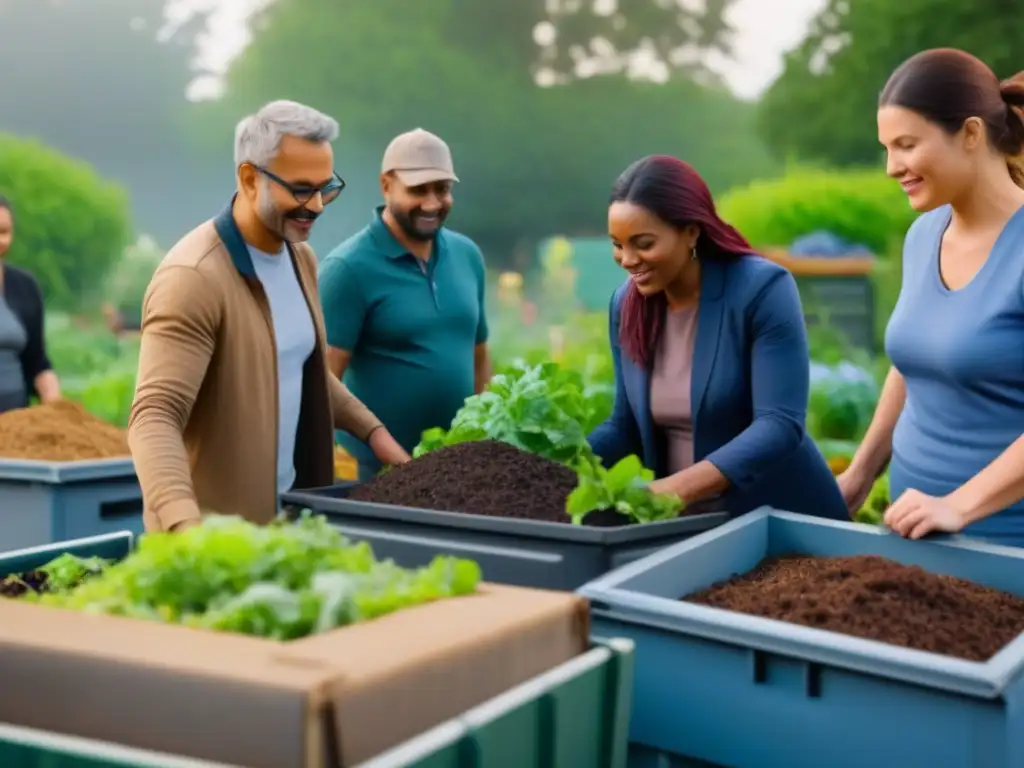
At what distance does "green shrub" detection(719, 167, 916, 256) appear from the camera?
1114 cm

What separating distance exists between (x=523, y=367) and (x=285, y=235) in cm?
57

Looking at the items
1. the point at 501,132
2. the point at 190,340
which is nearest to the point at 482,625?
the point at 190,340

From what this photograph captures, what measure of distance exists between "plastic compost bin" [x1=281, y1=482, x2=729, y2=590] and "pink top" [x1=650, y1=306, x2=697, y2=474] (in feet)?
1.58

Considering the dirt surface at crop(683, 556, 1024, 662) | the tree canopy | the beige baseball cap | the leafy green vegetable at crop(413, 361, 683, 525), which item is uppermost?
the tree canopy

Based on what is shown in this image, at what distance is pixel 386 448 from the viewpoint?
9.00 ft

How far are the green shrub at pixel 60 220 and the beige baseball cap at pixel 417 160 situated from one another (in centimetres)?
1031

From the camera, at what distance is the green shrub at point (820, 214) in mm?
11141

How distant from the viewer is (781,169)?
1652 cm

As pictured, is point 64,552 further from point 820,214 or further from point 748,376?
point 820,214

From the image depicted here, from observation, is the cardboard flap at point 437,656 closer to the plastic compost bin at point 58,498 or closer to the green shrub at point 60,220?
the plastic compost bin at point 58,498

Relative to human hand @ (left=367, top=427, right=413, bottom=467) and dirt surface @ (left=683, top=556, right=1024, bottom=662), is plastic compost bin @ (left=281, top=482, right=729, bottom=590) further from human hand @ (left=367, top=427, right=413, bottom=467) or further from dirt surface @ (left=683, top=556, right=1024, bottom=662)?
human hand @ (left=367, top=427, right=413, bottom=467)

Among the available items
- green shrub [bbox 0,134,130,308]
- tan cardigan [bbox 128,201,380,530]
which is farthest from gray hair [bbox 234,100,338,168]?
green shrub [bbox 0,134,130,308]

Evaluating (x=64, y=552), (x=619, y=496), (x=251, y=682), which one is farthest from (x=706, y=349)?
(x=251, y=682)

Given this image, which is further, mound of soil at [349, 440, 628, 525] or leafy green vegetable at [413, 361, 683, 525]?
leafy green vegetable at [413, 361, 683, 525]
